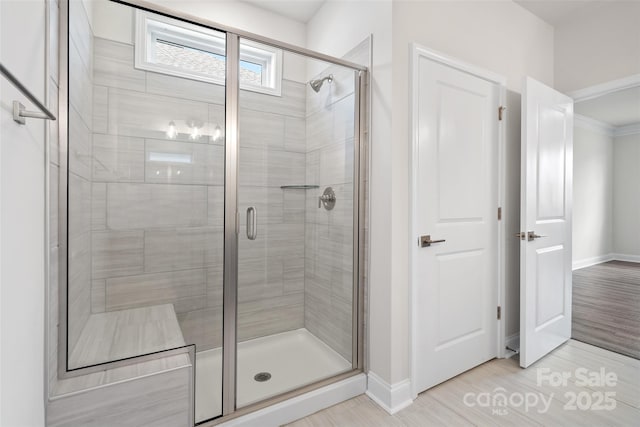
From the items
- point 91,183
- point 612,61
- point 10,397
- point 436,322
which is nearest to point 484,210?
point 436,322

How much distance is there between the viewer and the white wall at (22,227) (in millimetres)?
816

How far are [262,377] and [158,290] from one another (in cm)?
77

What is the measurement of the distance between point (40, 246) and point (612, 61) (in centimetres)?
374

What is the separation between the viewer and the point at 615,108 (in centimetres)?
460

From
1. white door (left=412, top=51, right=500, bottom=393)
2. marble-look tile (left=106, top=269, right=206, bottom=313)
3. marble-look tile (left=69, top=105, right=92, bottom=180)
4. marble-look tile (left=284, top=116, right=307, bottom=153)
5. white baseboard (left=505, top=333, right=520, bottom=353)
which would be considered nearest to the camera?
marble-look tile (left=69, top=105, right=92, bottom=180)

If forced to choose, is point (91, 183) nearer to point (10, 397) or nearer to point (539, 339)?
point (10, 397)

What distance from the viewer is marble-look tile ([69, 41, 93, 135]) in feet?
4.17

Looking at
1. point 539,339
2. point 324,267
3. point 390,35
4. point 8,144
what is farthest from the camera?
point 539,339

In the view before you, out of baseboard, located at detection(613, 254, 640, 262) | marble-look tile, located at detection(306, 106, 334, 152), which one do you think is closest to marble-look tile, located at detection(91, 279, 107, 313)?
marble-look tile, located at detection(306, 106, 334, 152)

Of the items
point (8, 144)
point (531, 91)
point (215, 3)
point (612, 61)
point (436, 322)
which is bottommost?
point (436, 322)

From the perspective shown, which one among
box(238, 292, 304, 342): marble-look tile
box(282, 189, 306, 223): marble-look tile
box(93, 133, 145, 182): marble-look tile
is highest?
box(93, 133, 145, 182): marble-look tile

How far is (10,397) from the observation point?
846mm

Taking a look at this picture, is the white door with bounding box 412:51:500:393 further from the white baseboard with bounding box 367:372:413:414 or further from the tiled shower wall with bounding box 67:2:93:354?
the tiled shower wall with bounding box 67:2:93:354

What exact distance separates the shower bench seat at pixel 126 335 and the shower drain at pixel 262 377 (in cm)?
51
